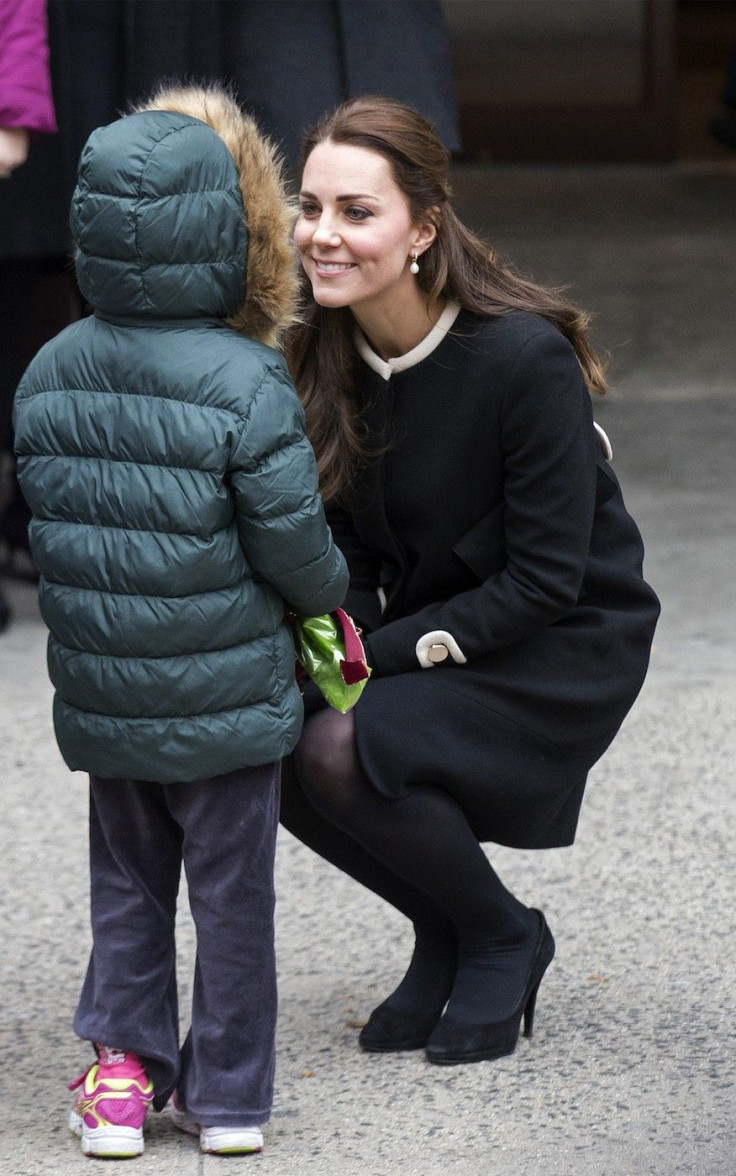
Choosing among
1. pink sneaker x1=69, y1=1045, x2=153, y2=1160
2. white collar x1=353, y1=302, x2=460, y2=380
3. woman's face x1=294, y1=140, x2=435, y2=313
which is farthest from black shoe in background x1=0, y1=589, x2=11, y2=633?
pink sneaker x1=69, y1=1045, x2=153, y2=1160

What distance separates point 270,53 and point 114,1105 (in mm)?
2720

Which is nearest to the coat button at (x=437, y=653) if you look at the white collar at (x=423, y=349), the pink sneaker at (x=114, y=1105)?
the white collar at (x=423, y=349)

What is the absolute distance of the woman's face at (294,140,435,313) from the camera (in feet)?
9.17

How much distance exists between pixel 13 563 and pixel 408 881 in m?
2.98

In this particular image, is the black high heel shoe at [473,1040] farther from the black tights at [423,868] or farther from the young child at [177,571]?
the young child at [177,571]

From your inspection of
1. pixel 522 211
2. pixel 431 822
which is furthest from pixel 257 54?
pixel 522 211

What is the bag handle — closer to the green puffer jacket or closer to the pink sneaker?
the green puffer jacket

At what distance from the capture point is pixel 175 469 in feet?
8.02

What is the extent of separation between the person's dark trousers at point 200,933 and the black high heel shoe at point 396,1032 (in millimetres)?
355

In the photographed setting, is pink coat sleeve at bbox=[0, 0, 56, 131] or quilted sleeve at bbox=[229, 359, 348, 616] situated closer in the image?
quilted sleeve at bbox=[229, 359, 348, 616]

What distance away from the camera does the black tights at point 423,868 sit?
2.82 meters

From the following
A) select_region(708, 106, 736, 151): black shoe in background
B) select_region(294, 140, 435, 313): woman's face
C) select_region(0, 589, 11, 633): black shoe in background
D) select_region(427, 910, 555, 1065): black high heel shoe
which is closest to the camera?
select_region(294, 140, 435, 313): woman's face

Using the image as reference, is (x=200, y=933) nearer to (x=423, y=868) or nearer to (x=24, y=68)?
(x=423, y=868)

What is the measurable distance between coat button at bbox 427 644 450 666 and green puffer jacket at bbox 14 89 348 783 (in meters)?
0.37
